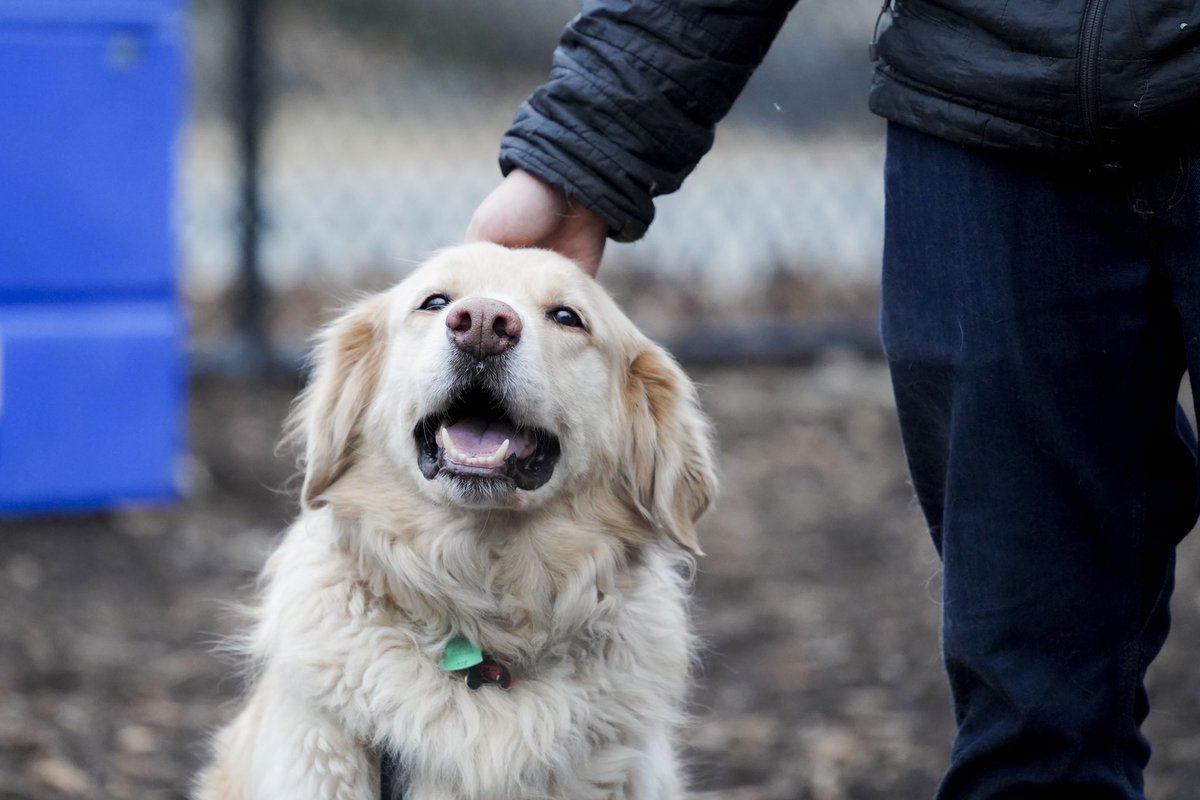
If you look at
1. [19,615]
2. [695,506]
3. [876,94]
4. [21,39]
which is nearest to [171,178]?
[21,39]

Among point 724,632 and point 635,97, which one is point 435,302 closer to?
point 635,97

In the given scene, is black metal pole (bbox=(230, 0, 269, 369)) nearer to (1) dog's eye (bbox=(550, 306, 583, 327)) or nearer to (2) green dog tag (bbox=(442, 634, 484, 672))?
(1) dog's eye (bbox=(550, 306, 583, 327))

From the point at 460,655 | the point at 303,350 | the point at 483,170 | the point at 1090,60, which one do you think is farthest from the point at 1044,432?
the point at 483,170

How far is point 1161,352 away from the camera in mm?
1998

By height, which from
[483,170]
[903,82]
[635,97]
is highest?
[903,82]

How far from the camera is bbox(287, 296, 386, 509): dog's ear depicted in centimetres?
257

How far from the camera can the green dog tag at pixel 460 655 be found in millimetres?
2398

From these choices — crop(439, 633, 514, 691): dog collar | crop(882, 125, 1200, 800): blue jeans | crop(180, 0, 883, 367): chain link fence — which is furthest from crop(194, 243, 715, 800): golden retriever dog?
crop(180, 0, 883, 367): chain link fence

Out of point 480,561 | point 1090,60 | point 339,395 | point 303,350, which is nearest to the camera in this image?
point 1090,60

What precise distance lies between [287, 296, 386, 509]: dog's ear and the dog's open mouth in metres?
0.19

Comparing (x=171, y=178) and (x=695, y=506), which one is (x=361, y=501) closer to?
(x=695, y=506)

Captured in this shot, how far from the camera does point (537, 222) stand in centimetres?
253

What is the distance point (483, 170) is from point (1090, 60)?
20.9 ft

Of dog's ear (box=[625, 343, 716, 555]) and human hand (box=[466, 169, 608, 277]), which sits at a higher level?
human hand (box=[466, 169, 608, 277])
